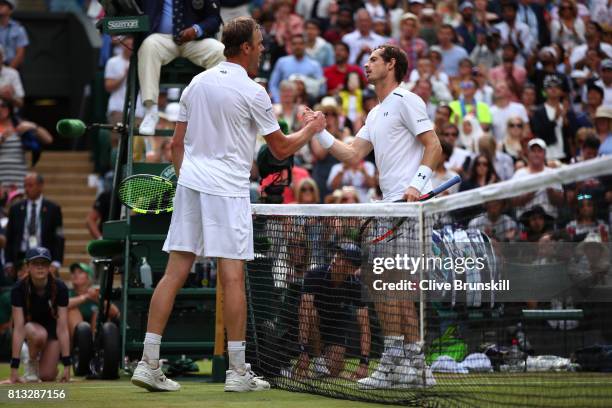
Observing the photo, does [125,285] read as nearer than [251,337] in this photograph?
No

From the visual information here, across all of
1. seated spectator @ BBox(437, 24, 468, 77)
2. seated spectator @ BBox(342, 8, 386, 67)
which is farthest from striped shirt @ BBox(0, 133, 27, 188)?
seated spectator @ BBox(437, 24, 468, 77)

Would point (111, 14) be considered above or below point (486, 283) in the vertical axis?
above

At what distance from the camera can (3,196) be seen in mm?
16938

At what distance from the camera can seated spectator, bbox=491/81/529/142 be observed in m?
17.7

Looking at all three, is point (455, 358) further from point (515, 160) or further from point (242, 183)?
point (515, 160)

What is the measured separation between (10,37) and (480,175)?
8.45m

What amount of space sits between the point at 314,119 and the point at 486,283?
1603 mm

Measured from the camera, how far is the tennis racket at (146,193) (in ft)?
32.9

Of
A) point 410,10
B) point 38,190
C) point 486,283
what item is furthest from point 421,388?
point 410,10

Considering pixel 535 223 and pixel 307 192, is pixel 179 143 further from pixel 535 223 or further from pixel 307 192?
pixel 307 192

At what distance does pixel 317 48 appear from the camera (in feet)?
63.8

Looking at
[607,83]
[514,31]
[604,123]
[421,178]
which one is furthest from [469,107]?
[421,178]

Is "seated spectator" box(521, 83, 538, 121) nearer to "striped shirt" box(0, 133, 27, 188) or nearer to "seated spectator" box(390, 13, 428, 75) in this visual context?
"seated spectator" box(390, 13, 428, 75)

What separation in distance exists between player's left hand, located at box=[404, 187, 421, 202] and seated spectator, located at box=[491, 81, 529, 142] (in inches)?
364
